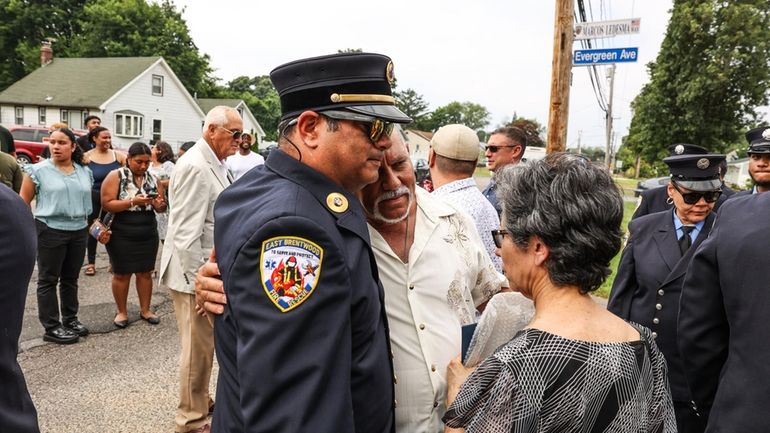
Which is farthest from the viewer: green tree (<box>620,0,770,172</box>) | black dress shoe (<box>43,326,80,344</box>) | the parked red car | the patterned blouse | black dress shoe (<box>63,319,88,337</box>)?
green tree (<box>620,0,770,172</box>)

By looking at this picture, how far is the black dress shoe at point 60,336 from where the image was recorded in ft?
16.5

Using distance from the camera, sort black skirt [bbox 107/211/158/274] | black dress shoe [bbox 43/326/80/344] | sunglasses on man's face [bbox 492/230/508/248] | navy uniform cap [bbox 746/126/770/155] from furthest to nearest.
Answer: black skirt [bbox 107/211/158/274]
black dress shoe [bbox 43/326/80/344]
navy uniform cap [bbox 746/126/770/155]
sunglasses on man's face [bbox 492/230/508/248]

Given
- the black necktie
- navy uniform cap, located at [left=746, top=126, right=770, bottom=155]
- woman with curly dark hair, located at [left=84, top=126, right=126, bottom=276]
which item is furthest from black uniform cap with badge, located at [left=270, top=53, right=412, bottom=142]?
woman with curly dark hair, located at [left=84, top=126, right=126, bottom=276]

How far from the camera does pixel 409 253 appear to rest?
2004 millimetres

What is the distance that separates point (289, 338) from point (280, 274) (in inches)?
5.6

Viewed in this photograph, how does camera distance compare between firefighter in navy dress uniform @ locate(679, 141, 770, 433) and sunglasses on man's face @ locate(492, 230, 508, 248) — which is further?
firefighter in navy dress uniform @ locate(679, 141, 770, 433)

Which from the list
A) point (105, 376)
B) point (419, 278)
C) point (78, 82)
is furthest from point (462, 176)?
point (78, 82)

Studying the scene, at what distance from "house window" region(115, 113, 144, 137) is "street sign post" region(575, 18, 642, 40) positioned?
3344cm

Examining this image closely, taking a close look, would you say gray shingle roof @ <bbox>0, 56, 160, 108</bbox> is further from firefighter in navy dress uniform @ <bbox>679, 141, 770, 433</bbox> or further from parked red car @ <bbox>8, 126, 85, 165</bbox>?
firefighter in navy dress uniform @ <bbox>679, 141, 770, 433</bbox>

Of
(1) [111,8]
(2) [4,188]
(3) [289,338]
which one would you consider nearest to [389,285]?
(3) [289,338]

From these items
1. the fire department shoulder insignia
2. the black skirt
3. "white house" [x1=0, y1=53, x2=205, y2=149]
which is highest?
"white house" [x1=0, y1=53, x2=205, y2=149]

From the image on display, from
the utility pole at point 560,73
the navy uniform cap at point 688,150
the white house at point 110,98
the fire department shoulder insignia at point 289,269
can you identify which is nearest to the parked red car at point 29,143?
the white house at point 110,98

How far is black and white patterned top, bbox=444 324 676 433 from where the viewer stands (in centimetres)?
138

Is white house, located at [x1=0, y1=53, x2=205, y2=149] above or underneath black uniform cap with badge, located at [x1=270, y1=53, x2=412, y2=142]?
above
